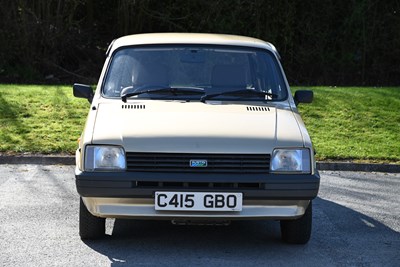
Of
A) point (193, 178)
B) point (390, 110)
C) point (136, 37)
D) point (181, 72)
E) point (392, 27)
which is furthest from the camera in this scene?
point (392, 27)

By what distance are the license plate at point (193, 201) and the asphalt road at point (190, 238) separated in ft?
1.33

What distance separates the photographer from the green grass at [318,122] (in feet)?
38.4

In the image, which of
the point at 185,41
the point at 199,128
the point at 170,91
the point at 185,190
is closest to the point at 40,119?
the point at 185,41

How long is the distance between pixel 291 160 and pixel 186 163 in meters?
0.81

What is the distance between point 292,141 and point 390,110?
26.2 feet

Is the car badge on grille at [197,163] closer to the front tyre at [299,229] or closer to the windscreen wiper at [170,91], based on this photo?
the front tyre at [299,229]

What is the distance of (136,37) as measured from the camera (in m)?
8.32

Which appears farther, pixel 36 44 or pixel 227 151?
pixel 36 44

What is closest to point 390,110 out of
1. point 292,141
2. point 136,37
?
point 136,37

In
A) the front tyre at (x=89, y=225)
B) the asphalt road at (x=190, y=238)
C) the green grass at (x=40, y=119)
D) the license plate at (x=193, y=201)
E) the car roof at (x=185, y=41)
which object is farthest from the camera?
the green grass at (x=40, y=119)

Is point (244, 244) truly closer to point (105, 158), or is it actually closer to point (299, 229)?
point (299, 229)

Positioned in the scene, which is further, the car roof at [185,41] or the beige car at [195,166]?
the car roof at [185,41]

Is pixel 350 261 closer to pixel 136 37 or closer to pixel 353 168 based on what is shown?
pixel 136 37

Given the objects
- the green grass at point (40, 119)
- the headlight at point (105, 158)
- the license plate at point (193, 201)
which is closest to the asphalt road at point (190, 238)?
the license plate at point (193, 201)
